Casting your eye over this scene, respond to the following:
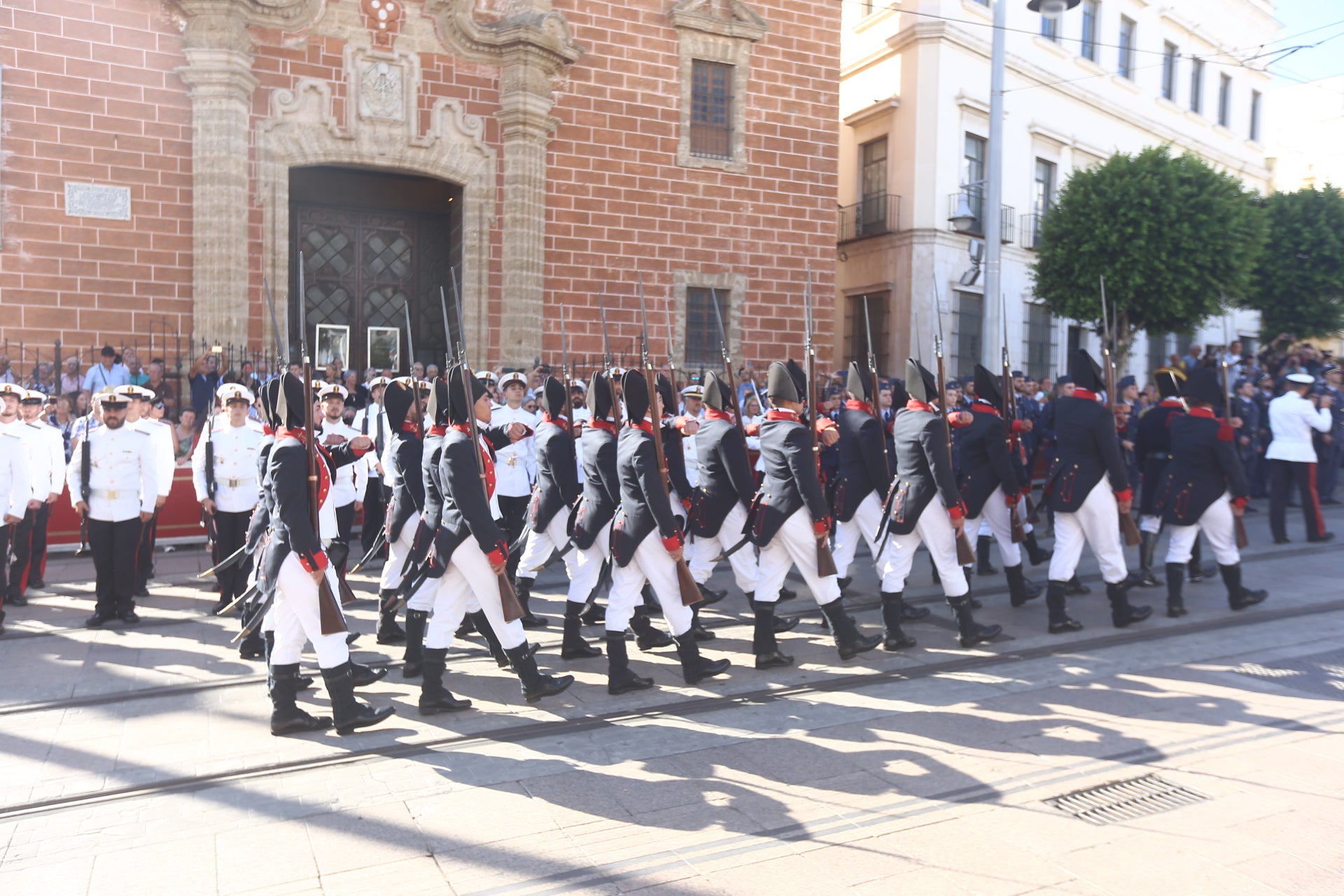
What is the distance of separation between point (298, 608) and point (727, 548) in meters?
3.46

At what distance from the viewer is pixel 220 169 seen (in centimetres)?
1511

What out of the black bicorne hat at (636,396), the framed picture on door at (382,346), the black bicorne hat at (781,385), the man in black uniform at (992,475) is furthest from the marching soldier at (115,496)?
the framed picture on door at (382,346)

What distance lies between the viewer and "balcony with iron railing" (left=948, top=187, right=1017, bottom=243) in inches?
891

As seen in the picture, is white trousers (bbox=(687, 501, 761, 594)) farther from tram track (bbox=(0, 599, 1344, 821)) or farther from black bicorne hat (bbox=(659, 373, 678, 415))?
tram track (bbox=(0, 599, 1344, 821))

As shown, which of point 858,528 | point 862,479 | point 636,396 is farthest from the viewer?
point 858,528

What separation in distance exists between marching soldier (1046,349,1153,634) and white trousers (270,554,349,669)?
527 cm

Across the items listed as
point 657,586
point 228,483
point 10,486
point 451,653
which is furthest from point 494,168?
point 657,586

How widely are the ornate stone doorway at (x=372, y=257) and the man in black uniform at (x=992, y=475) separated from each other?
11.2 metres

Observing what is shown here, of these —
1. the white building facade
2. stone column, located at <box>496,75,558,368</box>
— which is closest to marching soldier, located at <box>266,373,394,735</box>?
stone column, located at <box>496,75,558,368</box>

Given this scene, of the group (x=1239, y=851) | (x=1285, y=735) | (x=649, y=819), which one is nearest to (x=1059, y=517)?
(x=1285, y=735)

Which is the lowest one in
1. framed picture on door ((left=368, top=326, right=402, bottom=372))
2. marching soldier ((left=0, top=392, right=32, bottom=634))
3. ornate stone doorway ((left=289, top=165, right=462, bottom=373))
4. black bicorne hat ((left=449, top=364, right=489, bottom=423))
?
marching soldier ((left=0, top=392, right=32, bottom=634))

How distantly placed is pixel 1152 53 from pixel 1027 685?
27.1 meters

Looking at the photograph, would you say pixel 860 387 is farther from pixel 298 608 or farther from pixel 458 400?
pixel 298 608

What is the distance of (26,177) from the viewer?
14312 millimetres
